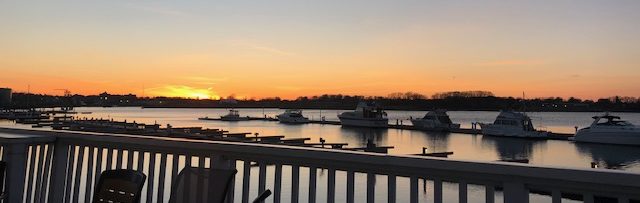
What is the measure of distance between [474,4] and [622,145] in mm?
30310

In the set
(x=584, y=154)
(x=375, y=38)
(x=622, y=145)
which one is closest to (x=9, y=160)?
(x=375, y=38)

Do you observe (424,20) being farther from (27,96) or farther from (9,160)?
(27,96)

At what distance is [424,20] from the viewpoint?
21.9 meters

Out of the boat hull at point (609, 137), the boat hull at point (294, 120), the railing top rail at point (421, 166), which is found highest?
the railing top rail at point (421, 166)

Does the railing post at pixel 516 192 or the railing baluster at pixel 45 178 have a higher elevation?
the railing post at pixel 516 192

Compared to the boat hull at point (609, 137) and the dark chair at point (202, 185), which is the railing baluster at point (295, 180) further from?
the boat hull at point (609, 137)

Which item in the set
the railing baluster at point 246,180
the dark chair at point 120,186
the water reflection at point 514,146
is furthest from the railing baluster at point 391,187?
the water reflection at point 514,146

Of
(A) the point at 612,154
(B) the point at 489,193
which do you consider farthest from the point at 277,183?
(A) the point at 612,154

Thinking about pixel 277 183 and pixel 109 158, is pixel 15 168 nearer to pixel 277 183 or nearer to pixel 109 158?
pixel 109 158

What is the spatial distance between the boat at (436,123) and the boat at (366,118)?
15.1ft

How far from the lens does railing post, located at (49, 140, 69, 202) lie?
3.84 metres

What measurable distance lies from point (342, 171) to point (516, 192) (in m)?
0.94

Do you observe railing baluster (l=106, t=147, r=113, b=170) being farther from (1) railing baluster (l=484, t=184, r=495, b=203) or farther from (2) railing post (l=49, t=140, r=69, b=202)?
(1) railing baluster (l=484, t=184, r=495, b=203)

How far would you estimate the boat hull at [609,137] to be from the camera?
40188 millimetres
